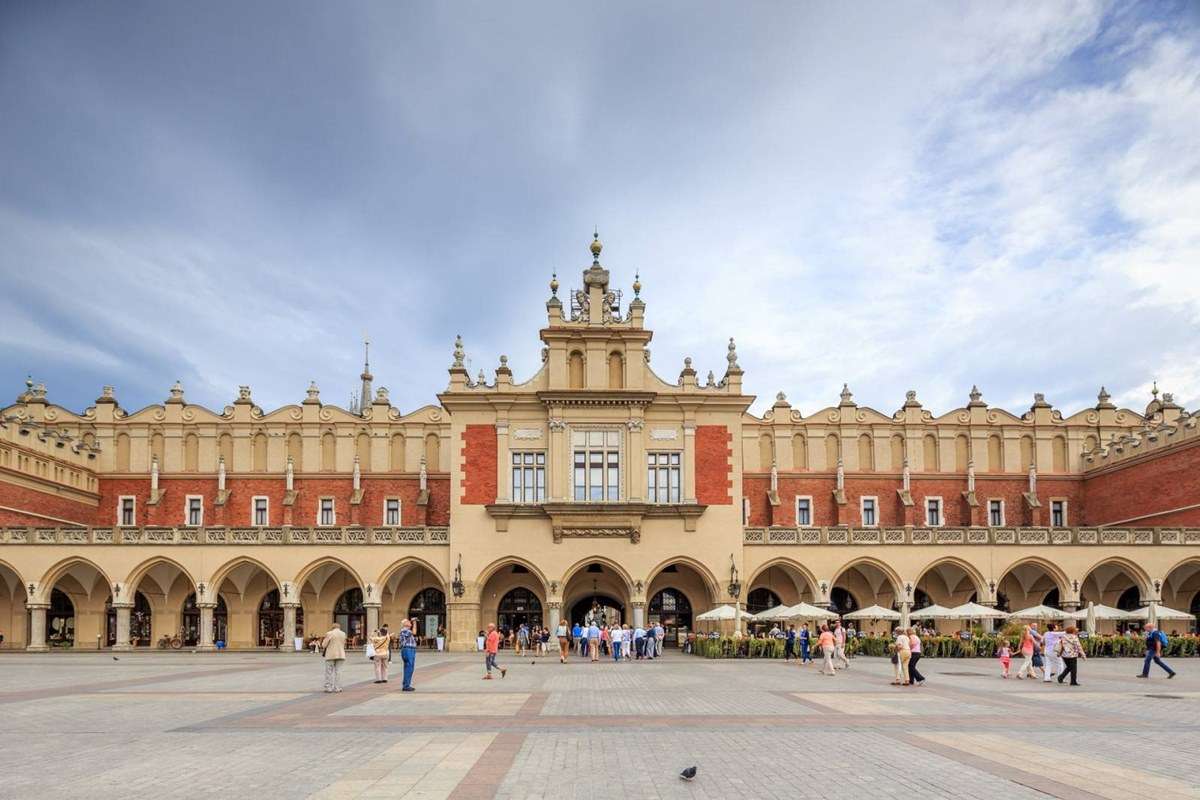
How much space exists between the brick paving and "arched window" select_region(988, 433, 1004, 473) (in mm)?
30275

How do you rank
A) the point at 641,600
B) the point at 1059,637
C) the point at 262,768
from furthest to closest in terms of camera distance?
the point at 641,600 < the point at 1059,637 < the point at 262,768

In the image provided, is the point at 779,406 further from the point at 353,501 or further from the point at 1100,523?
the point at 353,501

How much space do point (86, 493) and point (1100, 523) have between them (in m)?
51.0

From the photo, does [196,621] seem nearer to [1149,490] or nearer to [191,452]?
[191,452]

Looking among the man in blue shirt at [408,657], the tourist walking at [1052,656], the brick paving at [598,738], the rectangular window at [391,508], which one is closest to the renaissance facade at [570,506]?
the rectangular window at [391,508]

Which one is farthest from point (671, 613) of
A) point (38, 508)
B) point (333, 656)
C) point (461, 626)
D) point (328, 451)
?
point (333, 656)

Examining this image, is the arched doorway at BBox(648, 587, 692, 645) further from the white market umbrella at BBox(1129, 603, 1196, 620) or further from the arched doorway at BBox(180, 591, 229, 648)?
the arched doorway at BBox(180, 591, 229, 648)

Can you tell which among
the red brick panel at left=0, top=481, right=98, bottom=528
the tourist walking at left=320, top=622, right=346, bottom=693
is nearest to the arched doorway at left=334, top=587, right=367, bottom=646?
the red brick panel at left=0, top=481, right=98, bottom=528

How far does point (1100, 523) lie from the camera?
5512 centimetres

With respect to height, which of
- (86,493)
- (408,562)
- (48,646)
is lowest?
(48,646)

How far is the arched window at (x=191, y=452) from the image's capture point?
55.7m

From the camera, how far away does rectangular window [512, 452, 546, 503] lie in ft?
153

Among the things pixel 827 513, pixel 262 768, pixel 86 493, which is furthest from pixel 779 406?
pixel 262 768

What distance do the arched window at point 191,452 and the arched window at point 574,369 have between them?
21.2 metres
